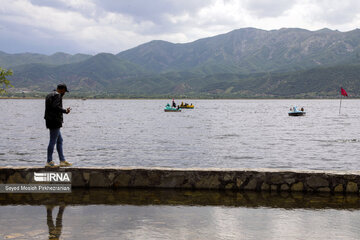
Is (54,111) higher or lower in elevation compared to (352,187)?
higher

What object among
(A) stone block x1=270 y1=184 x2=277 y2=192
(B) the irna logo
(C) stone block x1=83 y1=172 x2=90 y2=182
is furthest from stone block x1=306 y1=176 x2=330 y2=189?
(B) the irna logo

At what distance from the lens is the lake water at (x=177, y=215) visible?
5.79m

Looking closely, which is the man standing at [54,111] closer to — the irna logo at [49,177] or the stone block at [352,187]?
the irna logo at [49,177]

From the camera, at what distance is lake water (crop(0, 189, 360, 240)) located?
579 centimetres

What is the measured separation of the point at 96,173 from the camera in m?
8.95

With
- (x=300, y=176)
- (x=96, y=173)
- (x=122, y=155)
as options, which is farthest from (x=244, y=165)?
(x=96, y=173)

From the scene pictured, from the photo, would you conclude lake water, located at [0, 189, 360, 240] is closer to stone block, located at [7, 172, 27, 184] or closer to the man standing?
stone block, located at [7, 172, 27, 184]

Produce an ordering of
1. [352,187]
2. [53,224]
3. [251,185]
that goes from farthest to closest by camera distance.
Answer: [251,185] → [352,187] → [53,224]

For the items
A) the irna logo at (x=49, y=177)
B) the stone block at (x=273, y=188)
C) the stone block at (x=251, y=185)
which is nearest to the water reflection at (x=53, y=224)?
the irna logo at (x=49, y=177)

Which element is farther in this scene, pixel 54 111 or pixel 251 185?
pixel 54 111

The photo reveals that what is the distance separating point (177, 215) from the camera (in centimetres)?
680

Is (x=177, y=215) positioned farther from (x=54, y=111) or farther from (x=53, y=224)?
(x=54, y=111)

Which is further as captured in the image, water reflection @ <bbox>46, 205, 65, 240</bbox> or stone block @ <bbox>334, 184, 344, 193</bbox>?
stone block @ <bbox>334, 184, 344, 193</bbox>

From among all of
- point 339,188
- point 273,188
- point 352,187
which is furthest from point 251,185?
point 352,187
